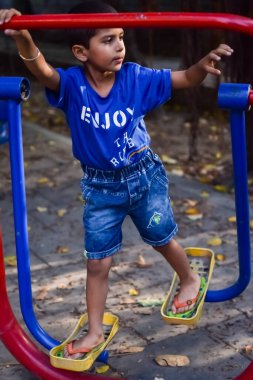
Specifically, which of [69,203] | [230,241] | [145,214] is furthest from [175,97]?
[145,214]

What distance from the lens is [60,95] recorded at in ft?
8.01

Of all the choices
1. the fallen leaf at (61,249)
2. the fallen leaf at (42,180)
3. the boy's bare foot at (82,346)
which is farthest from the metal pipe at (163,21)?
the fallen leaf at (42,180)

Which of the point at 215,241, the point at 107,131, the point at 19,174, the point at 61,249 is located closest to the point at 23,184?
the point at 19,174

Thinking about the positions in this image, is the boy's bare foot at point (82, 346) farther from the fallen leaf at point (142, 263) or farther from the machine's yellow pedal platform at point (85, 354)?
the fallen leaf at point (142, 263)

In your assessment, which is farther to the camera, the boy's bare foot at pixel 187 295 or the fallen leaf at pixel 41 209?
the fallen leaf at pixel 41 209

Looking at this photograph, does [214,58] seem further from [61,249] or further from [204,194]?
[204,194]

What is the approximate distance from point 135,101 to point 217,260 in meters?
1.51

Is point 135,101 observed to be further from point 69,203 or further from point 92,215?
point 69,203

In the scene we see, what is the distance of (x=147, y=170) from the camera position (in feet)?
8.34

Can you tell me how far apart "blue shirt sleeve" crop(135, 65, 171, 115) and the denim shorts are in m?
0.19

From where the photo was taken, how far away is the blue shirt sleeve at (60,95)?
2.43 m

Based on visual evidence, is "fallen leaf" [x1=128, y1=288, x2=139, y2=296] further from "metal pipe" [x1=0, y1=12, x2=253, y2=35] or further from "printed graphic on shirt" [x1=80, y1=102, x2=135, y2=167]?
"metal pipe" [x1=0, y1=12, x2=253, y2=35]

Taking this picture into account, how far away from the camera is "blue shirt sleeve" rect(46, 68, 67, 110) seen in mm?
2430

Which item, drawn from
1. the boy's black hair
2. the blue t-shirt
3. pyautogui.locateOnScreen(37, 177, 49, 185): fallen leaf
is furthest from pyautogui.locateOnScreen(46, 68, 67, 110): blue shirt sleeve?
pyautogui.locateOnScreen(37, 177, 49, 185): fallen leaf
